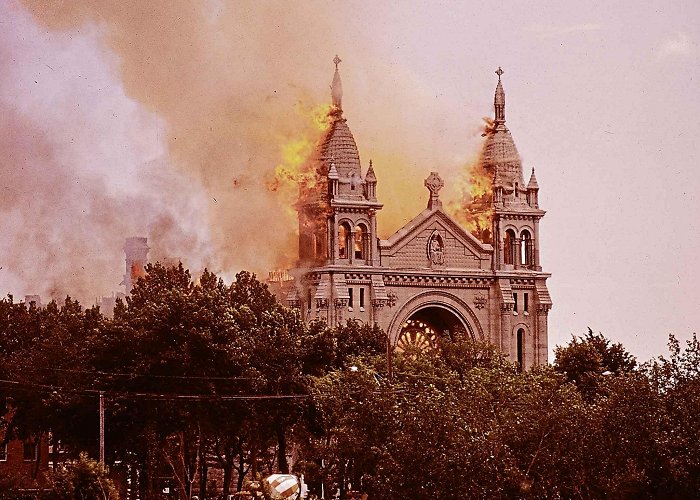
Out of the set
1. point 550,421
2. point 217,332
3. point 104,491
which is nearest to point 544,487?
point 550,421

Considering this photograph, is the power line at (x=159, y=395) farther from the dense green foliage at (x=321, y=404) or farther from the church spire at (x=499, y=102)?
the church spire at (x=499, y=102)

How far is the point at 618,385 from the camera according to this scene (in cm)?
6431

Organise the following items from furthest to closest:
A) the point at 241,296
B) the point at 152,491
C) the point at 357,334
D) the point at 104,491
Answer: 1. the point at 357,334
2. the point at 241,296
3. the point at 152,491
4. the point at 104,491

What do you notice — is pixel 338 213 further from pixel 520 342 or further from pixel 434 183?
pixel 520 342

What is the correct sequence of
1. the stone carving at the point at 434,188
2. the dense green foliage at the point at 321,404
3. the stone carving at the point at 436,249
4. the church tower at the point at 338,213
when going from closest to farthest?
the dense green foliage at the point at 321,404
the church tower at the point at 338,213
the stone carving at the point at 436,249
the stone carving at the point at 434,188

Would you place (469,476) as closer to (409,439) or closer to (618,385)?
(409,439)

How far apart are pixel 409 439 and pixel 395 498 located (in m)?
2.16

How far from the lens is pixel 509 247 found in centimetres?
13475

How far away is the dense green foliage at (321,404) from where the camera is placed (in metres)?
62.0

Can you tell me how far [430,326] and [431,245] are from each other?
6359mm

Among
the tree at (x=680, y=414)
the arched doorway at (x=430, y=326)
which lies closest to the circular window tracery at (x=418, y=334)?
the arched doorway at (x=430, y=326)

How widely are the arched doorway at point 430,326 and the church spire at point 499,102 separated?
17.1 m

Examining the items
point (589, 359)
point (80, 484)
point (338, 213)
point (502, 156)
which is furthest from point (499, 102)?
point (80, 484)

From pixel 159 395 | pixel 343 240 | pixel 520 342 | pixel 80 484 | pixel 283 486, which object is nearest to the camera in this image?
pixel 283 486
